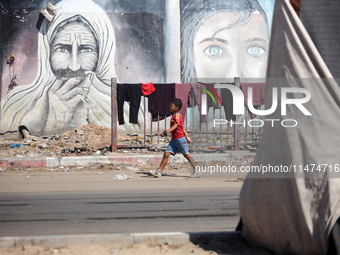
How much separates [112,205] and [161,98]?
681 centimetres

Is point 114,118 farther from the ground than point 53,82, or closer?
closer

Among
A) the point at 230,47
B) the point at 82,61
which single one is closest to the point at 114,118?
the point at 82,61

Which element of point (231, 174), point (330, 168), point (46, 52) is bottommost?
point (231, 174)

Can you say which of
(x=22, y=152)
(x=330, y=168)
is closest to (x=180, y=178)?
(x=22, y=152)

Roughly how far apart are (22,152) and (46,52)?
17.2 feet

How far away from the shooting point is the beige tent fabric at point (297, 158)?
3.62 m

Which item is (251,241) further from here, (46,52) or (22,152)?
(46,52)

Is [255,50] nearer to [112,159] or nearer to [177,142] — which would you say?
[112,159]

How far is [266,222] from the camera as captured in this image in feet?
12.6

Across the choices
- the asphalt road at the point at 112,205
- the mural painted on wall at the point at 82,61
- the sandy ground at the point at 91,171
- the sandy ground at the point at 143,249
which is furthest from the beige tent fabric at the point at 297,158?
the mural painted on wall at the point at 82,61

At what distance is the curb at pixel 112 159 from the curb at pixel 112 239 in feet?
23.8

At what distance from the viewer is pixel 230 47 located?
17203 millimetres

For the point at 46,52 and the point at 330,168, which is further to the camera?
the point at 46,52

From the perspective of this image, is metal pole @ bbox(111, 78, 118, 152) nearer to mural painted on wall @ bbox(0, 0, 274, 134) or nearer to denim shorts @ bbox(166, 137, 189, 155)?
denim shorts @ bbox(166, 137, 189, 155)
